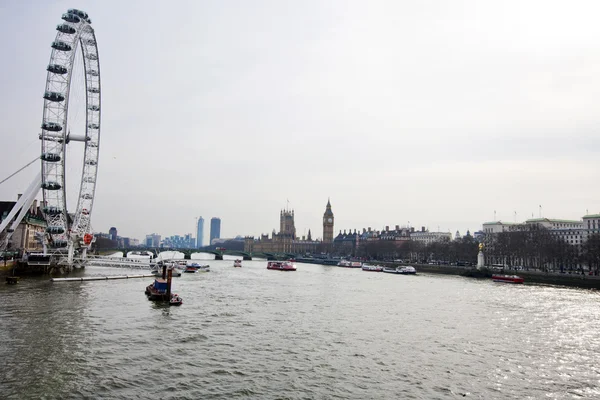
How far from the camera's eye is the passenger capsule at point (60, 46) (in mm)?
59688

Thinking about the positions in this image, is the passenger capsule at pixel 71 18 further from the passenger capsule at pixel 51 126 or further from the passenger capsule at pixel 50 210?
the passenger capsule at pixel 50 210

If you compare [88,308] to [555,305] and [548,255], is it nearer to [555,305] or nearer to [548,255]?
[555,305]

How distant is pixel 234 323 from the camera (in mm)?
31109

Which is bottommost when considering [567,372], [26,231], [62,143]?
[567,372]

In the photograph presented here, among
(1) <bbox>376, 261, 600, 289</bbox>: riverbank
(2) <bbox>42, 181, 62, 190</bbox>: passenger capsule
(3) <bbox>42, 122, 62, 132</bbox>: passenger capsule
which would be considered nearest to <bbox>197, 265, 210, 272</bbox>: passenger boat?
(2) <bbox>42, 181, 62, 190</bbox>: passenger capsule

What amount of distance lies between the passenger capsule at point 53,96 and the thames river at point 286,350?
2891cm

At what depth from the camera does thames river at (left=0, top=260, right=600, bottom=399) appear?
715 inches

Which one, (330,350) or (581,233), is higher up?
(581,233)

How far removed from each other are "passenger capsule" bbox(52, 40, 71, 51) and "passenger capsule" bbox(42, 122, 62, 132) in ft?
31.9

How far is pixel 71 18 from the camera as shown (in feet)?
200

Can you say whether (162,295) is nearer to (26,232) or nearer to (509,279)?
(26,232)

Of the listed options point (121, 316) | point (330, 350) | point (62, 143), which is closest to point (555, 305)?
point (330, 350)

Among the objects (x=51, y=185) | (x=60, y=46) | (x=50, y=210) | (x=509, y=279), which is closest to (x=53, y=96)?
(x=60, y=46)

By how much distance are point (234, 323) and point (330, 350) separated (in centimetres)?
899
